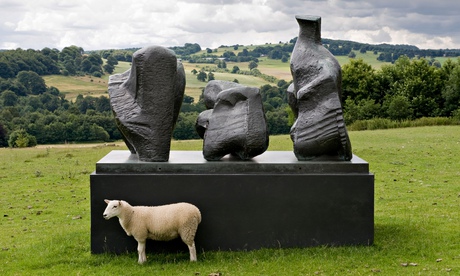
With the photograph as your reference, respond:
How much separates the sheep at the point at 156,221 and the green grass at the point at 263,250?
0.42 meters

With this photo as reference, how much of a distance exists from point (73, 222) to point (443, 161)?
44.5ft

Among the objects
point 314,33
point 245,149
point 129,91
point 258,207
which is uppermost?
point 314,33

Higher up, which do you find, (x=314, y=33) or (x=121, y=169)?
(x=314, y=33)

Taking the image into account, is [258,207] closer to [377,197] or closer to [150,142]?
[150,142]

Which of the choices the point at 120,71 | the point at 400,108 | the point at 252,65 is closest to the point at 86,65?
the point at 120,71

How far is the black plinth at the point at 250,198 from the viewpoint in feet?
32.0

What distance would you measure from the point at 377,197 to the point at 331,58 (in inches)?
231

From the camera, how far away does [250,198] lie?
984 cm

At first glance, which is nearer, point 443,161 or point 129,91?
point 129,91

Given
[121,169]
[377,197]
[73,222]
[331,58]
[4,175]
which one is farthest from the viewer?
[4,175]

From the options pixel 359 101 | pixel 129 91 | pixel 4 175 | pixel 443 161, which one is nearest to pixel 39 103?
pixel 359 101

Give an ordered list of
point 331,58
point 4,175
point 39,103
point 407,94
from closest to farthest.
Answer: point 331,58
point 4,175
point 407,94
point 39,103

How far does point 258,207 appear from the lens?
9875 mm

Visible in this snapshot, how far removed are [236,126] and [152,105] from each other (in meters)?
1.41
